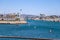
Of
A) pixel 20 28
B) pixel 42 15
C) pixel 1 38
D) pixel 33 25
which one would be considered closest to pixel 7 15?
pixel 42 15

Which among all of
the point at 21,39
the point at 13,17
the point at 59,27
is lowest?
the point at 59,27

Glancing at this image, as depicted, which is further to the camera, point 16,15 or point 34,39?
point 16,15

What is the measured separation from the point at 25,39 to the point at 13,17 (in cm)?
1009

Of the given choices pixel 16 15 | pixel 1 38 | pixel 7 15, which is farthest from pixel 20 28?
pixel 1 38

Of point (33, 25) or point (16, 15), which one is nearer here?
point (16, 15)

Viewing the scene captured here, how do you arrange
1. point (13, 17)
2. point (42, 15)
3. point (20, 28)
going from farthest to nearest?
point (20, 28) → point (13, 17) → point (42, 15)

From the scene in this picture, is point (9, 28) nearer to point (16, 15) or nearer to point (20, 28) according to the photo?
point (20, 28)

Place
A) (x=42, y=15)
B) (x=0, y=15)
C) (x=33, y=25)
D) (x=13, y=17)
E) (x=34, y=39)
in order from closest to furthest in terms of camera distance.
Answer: (x=34, y=39) → (x=0, y=15) → (x=42, y=15) → (x=13, y=17) → (x=33, y=25)

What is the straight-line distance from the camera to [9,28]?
20328mm

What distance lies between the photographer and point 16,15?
11.4 m

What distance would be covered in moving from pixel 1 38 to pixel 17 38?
0.14 m

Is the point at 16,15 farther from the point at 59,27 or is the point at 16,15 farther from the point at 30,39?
the point at 59,27

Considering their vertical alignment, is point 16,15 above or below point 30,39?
below

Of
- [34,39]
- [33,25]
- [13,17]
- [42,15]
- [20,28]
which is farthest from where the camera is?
[33,25]
